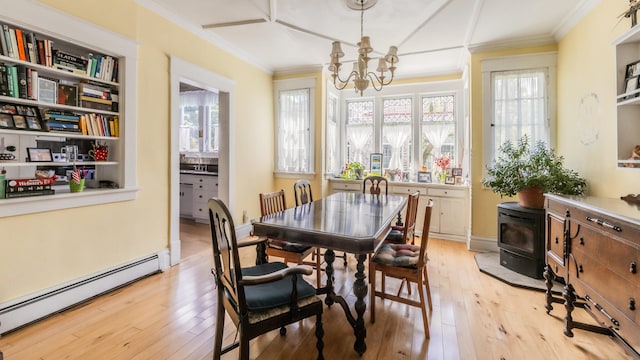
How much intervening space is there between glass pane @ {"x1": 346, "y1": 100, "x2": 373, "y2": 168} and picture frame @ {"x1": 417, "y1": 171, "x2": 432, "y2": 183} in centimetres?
96

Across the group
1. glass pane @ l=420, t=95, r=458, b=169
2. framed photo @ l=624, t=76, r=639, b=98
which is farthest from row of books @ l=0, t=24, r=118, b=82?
glass pane @ l=420, t=95, r=458, b=169

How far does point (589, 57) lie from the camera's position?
281 cm

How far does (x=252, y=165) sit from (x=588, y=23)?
14.0 feet

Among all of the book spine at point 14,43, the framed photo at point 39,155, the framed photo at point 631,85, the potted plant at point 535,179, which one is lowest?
the potted plant at point 535,179

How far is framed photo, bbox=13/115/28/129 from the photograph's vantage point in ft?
6.73

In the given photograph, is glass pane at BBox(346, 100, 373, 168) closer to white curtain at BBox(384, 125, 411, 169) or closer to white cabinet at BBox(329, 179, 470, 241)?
white curtain at BBox(384, 125, 411, 169)

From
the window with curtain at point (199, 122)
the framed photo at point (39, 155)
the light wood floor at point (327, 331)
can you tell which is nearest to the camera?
the light wood floor at point (327, 331)

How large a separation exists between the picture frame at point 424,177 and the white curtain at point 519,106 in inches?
49.3

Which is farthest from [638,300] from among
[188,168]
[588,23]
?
[188,168]

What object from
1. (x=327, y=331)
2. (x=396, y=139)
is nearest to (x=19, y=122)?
(x=327, y=331)

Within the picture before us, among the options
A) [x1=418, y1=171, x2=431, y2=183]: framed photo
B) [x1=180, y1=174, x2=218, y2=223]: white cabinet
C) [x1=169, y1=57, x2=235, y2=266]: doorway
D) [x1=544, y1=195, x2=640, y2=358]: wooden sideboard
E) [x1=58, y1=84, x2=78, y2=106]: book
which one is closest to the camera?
[x1=544, y1=195, x2=640, y2=358]: wooden sideboard

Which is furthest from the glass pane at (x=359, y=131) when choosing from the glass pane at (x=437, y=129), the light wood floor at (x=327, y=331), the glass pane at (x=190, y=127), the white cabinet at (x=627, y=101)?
the white cabinet at (x=627, y=101)

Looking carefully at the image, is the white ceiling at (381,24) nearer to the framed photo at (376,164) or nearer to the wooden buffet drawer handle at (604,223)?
the framed photo at (376,164)

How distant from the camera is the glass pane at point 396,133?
17.1 ft
